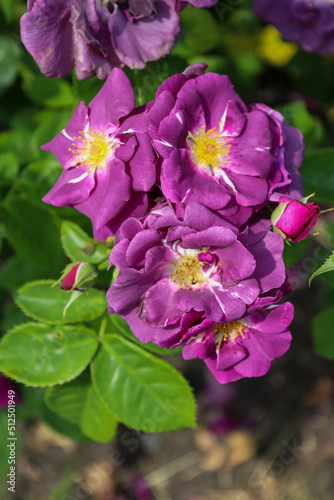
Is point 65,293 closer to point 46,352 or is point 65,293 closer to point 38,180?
point 46,352

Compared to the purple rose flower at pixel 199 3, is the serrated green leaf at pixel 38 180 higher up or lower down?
lower down

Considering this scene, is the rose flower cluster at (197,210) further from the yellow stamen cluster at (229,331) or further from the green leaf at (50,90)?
the green leaf at (50,90)

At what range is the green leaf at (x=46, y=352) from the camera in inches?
55.4

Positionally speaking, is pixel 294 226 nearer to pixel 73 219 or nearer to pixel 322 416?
pixel 73 219

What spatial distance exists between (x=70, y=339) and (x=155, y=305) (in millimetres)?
499

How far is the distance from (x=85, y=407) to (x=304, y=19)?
5.21ft

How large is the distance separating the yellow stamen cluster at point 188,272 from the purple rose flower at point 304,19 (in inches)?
47.4

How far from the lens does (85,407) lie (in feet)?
5.30

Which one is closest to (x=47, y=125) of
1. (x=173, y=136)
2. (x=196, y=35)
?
(x=196, y=35)

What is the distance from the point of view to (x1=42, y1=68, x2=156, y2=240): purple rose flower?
104 centimetres

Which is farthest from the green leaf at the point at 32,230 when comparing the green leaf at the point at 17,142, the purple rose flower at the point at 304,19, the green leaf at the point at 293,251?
the purple rose flower at the point at 304,19

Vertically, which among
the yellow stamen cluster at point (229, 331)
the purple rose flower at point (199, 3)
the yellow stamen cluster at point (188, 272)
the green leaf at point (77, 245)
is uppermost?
the purple rose flower at point (199, 3)

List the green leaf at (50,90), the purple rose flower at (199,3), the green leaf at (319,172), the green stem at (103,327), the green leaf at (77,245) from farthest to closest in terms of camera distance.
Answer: the green leaf at (50,90) < the green leaf at (319,172) < the green stem at (103,327) < the green leaf at (77,245) < the purple rose flower at (199,3)

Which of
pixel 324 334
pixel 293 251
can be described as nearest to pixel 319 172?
pixel 293 251
